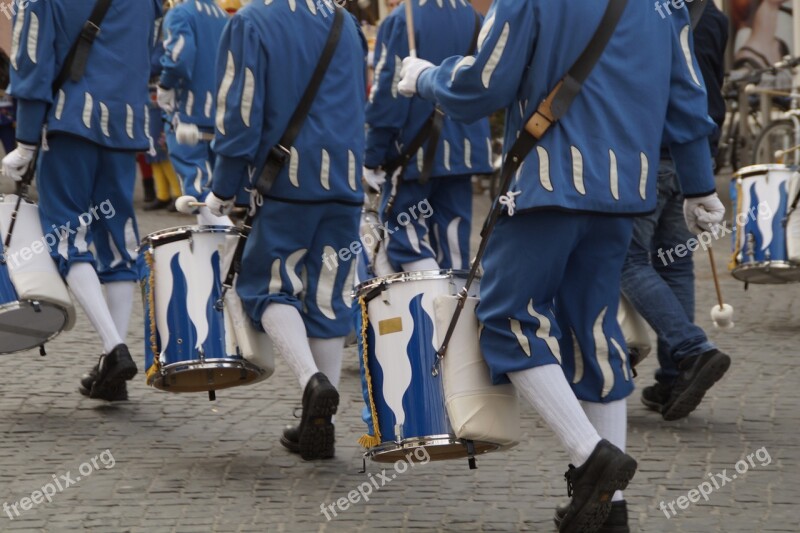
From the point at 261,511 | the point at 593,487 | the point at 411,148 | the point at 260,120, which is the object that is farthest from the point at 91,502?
the point at 411,148

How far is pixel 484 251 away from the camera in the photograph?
4871 millimetres

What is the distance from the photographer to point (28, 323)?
6.73m

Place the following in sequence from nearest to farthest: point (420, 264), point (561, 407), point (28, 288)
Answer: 1. point (561, 407)
2. point (28, 288)
3. point (420, 264)

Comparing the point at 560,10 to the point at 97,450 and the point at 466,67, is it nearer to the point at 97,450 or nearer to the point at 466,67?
the point at 466,67

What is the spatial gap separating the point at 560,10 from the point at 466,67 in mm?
316

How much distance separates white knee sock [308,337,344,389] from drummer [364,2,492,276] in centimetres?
181

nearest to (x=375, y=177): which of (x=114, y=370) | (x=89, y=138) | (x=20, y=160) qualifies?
(x=89, y=138)

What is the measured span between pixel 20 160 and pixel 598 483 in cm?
331

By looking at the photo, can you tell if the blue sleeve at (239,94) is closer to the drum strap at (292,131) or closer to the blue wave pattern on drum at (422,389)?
the drum strap at (292,131)

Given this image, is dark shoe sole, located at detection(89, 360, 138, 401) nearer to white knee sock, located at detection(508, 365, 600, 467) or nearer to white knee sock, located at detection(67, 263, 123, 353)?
white knee sock, located at detection(67, 263, 123, 353)

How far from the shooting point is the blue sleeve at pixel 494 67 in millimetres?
4605

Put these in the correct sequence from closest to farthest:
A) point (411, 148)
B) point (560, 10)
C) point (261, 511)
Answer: point (560, 10) < point (261, 511) < point (411, 148)

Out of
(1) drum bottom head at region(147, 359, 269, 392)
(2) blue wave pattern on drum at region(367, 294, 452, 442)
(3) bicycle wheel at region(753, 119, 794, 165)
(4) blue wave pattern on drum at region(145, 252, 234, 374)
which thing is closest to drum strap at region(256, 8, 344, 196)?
(4) blue wave pattern on drum at region(145, 252, 234, 374)

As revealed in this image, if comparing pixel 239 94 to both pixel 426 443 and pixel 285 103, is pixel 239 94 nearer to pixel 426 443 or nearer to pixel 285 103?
pixel 285 103
